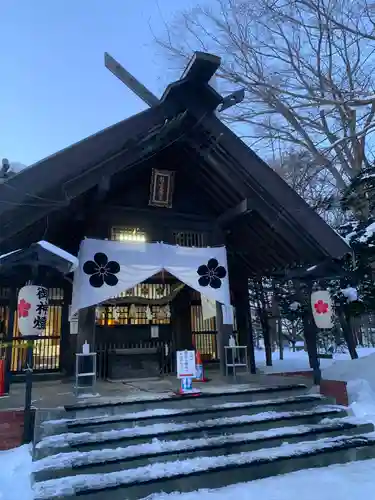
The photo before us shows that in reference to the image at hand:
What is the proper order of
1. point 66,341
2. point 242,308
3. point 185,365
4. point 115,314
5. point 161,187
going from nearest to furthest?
point 185,365
point 161,187
point 66,341
point 115,314
point 242,308

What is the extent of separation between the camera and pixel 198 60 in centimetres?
681

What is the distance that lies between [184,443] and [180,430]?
7.7 inches

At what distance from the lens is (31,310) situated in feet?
18.9

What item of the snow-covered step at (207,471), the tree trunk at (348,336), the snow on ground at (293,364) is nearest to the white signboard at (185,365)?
the snow-covered step at (207,471)

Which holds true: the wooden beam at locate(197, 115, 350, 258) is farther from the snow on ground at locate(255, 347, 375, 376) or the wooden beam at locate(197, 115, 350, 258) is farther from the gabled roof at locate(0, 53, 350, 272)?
the snow on ground at locate(255, 347, 375, 376)

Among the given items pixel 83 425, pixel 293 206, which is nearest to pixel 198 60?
pixel 293 206

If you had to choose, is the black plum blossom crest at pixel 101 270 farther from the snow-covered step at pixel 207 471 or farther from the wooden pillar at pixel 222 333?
the snow-covered step at pixel 207 471

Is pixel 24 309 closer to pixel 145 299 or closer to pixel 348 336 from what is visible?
pixel 145 299

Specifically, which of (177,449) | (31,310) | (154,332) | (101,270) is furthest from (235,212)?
(177,449)

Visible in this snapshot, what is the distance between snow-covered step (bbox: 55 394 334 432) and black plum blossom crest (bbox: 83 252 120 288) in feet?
9.16

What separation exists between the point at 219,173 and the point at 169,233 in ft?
6.05

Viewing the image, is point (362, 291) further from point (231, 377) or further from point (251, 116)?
point (251, 116)

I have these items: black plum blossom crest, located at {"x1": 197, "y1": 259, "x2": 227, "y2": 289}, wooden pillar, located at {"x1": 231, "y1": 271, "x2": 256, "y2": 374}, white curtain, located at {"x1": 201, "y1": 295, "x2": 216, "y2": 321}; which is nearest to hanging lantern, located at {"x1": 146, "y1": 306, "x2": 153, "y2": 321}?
white curtain, located at {"x1": 201, "y1": 295, "x2": 216, "y2": 321}

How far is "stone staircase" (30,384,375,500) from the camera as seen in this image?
4.07 m
